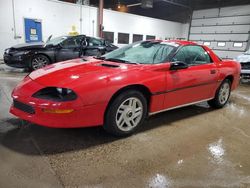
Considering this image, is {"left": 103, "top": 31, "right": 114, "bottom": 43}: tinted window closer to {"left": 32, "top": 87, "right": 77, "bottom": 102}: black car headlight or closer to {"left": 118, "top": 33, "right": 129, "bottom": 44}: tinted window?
{"left": 118, "top": 33, "right": 129, "bottom": 44}: tinted window

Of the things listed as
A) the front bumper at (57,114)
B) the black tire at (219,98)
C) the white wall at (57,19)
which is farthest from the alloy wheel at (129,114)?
the white wall at (57,19)

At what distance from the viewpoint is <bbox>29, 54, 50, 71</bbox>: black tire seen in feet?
21.2

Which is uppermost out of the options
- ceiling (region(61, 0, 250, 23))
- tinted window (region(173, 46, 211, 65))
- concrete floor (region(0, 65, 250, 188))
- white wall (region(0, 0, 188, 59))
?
ceiling (region(61, 0, 250, 23))

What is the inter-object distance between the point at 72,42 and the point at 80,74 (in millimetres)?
5176

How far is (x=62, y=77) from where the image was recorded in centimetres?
239

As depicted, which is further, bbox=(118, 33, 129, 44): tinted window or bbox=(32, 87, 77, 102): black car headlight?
bbox=(118, 33, 129, 44): tinted window

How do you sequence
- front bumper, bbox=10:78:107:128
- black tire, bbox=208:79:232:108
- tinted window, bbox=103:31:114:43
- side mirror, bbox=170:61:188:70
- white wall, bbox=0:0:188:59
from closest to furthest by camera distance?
front bumper, bbox=10:78:107:128 < side mirror, bbox=170:61:188:70 < black tire, bbox=208:79:232:108 < white wall, bbox=0:0:188:59 < tinted window, bbox=103:31:114:43

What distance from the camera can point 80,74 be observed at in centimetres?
242

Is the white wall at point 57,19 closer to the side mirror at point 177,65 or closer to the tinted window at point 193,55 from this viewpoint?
the tinted window at point 193,55

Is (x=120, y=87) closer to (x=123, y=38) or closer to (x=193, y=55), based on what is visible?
(x=193, y=55)

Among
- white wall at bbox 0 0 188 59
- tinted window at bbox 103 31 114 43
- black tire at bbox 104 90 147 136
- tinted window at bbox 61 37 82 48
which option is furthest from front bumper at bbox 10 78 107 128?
tinted window at bbox 103 31 114 43

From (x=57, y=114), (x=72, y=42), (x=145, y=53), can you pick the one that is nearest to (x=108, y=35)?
(x=72, y=42)

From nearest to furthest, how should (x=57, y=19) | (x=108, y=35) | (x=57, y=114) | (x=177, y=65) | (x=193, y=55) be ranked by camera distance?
(x=57, y=114) → (x=177, y=65) → (x=193, y=55) → (x=57, y=19) → (x=108, y=35)

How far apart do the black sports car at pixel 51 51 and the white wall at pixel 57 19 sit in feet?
12.1
